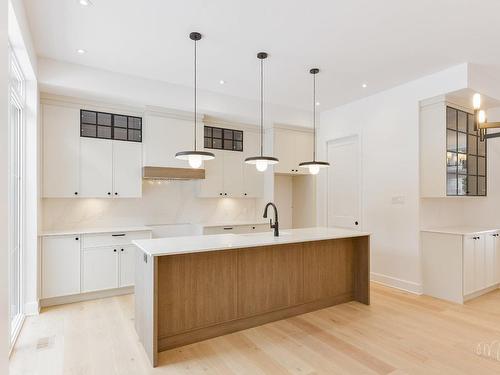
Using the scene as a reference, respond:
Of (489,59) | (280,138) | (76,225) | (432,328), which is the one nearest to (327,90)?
(280,138)

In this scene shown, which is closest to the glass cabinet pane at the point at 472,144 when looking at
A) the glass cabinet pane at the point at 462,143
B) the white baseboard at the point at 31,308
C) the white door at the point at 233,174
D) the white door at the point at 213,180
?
the glass cabinet pane at the point at 462,143

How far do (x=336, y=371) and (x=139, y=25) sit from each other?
11.7ft

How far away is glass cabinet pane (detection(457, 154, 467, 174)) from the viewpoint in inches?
168

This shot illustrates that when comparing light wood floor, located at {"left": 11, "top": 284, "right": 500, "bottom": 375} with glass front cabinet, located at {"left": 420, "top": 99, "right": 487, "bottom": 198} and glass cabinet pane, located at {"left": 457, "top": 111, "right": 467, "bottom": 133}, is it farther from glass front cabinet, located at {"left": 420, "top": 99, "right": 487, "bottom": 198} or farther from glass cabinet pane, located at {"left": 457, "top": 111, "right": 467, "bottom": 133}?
glass cabinet pane, located at {"left": 457, "top": 111, "right": 467, "bottom": 133}

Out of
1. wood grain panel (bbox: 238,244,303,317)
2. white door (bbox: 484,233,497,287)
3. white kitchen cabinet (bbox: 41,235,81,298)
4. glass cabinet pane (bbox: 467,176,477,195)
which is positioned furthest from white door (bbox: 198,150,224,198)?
white door (bbox: 484,233,497,287)

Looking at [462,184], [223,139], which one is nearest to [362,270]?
[462,184]

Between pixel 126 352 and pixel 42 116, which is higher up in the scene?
pixel 42 116

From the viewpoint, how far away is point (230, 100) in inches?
194

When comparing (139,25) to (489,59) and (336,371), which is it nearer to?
(336,371)

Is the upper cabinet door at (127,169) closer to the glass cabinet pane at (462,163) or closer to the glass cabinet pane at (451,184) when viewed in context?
the glass cabinet pane at (451,184)

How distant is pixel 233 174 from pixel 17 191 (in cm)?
310

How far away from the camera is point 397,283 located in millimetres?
4488

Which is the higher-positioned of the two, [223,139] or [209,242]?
[223,139]

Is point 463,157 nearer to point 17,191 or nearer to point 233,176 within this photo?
point 233,176
